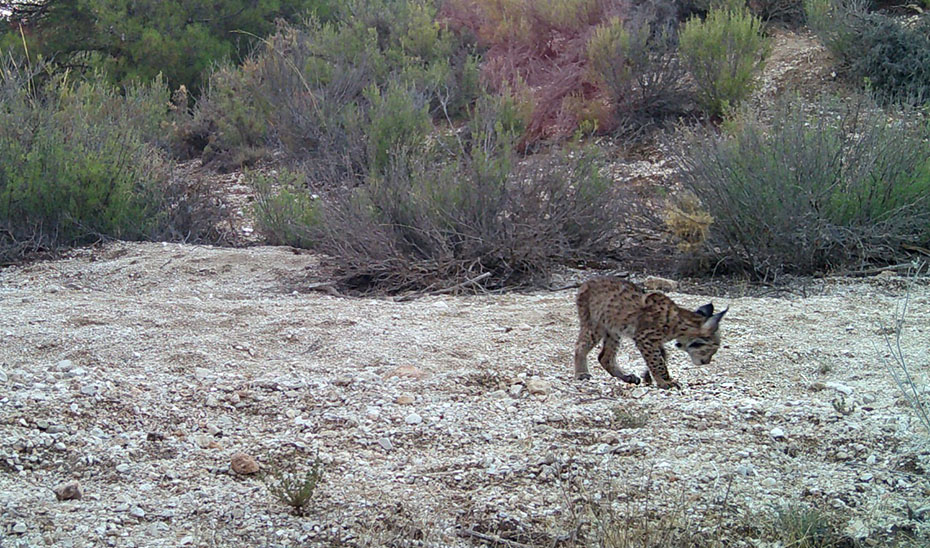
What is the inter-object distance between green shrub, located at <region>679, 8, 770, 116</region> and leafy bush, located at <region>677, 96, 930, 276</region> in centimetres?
578

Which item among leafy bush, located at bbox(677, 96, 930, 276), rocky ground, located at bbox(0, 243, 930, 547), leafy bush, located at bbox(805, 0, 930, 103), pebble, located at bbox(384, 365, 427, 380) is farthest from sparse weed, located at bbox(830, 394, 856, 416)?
leafy bush, located at bbox(805, 0, 930, 103)

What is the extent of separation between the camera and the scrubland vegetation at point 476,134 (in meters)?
9.28

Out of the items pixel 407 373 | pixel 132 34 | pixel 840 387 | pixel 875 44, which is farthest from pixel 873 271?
pixel 132 34

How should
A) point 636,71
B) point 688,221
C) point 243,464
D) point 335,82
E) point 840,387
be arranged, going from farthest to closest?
point 335,82, point 636,71, point 688,221, point 840,387, point 243,464

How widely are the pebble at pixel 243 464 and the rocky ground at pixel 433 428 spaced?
0.14 feet

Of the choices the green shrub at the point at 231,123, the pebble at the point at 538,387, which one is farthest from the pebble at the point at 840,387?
the green shrub at the point at 231,123

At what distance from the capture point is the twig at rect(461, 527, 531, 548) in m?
3.83

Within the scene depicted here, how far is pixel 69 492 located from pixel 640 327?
3.04 m

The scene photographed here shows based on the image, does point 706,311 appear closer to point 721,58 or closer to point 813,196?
point 813,196

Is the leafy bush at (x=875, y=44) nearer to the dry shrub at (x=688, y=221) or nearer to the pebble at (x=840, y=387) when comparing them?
the dry shrub at (x=688, y=221)

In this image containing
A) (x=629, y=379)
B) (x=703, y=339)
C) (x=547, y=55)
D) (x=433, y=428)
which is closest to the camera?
(x=433, y=428)

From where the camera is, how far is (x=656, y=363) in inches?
221

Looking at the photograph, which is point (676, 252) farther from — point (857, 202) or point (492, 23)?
point (492, 23)

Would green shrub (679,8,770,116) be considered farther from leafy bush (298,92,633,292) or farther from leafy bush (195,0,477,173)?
leafy bush (298,92,633,292)
